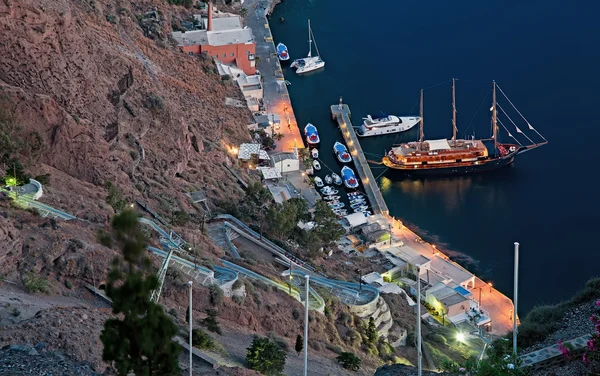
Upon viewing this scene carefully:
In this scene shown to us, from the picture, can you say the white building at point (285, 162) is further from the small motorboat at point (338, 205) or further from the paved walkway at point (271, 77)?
the small motorboat at point (338, 205)

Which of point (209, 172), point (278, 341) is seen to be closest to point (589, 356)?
point (278, 341)

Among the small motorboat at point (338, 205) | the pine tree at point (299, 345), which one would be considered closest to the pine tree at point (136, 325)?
the pine tree at point (299, 345)

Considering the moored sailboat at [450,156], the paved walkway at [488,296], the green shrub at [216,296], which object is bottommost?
the paved walkway at [488,296]

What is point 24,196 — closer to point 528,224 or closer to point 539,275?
point 539,275

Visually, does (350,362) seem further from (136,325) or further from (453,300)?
(453,300)

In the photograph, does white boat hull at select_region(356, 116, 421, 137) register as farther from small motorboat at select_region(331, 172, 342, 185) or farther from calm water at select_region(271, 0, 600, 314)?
small motorboat at select_region(331, 172, 342, 185)
